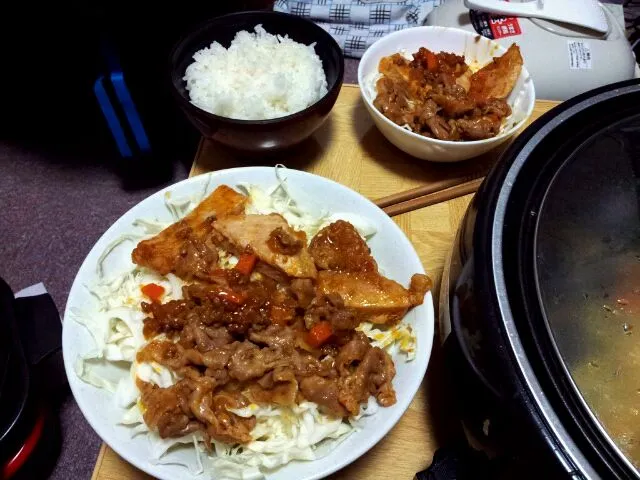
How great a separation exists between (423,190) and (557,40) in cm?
106

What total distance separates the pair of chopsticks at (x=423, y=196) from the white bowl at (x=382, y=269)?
21 centimetres

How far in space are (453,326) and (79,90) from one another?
7.53 ft

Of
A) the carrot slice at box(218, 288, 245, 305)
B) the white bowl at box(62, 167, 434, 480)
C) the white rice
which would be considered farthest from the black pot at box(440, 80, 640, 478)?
the white rice

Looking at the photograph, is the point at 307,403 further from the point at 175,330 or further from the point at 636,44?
the point at 636,44

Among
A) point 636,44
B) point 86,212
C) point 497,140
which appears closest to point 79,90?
point 86,212

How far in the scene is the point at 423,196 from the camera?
1.52m

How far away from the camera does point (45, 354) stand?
148cm

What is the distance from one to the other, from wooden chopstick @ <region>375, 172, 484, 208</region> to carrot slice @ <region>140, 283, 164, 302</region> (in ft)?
1.99

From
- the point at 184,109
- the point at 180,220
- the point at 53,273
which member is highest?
the point at 184,109

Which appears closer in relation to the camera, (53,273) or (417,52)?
(417,52)

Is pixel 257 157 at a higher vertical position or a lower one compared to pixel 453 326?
lower

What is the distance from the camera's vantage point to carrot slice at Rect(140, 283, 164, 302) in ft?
3.95

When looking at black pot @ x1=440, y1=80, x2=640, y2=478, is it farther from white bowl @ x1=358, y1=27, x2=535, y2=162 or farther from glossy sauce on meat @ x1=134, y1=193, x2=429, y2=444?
white bowl @ x1=358, y1=27, x2=535, y2=162

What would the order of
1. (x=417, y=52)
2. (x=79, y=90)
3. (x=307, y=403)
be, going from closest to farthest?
1. (x=307, y=403)
2. (x=417, y=52)
3. (x=79, y=90)
